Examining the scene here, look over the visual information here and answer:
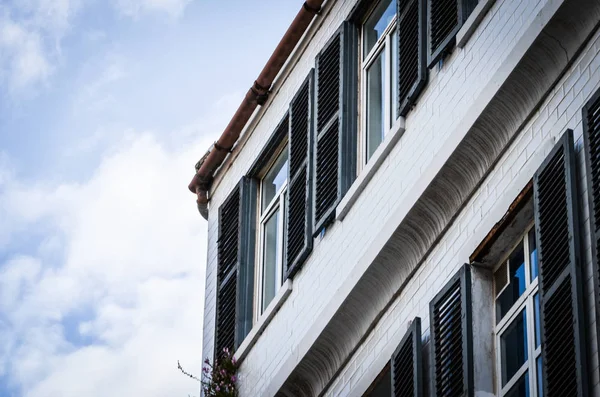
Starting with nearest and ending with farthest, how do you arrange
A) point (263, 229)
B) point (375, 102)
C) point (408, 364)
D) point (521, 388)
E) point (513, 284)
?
point (521, 388)
point (513, 284)
point (408, 364)
point (375, 102)
point (263, 229)

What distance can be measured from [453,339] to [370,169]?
215 centimetres

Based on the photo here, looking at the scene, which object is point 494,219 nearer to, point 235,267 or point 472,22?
point 472,22

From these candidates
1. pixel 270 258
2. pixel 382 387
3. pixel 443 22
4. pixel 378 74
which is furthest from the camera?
pixel 270 258

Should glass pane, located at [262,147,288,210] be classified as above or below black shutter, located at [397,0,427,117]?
above

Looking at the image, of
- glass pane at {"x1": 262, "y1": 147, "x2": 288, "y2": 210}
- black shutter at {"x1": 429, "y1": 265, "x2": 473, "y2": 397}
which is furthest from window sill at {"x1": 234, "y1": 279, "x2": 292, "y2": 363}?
black shutter at {"x1": 429, "y1": 265, "x2": 473, "y2": 397}

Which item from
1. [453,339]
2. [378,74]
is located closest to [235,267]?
[378,74]

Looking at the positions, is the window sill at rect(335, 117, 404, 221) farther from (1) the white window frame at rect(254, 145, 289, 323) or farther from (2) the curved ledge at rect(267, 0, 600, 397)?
(1) the white window frame at rect(254, 145, 289, 323)

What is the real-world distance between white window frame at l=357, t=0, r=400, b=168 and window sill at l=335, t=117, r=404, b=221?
0.28 meters

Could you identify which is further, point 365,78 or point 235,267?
point 235,267

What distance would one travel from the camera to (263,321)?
13078mm

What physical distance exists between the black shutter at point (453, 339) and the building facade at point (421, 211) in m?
0.01

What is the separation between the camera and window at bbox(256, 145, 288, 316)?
539 inches

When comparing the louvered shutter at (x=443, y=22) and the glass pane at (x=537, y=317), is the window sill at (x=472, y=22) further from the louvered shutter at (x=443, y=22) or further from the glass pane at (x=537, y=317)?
the glass pane at (x=537, y=317)

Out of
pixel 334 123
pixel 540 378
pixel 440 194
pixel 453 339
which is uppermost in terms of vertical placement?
pixel 334 123
